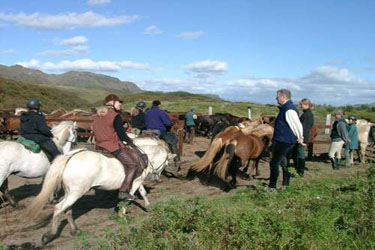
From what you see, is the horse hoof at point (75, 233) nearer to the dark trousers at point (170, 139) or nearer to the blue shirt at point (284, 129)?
the blue shirt at point (284, 129)

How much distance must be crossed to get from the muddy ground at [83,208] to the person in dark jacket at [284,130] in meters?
0.58

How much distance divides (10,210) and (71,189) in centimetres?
224

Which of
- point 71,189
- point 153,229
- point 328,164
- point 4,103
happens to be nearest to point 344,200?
point 153,229

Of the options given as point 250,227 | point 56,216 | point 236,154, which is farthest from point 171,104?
point 250,227

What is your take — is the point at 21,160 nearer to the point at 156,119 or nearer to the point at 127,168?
the point at 127,168

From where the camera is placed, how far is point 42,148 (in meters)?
7.73

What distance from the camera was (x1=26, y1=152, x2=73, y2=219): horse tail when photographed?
571 cm

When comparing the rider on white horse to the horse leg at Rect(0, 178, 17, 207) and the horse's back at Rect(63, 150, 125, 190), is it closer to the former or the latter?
the horse's back at Rect(63, 150, 125, 190)

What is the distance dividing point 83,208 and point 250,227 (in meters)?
4.04

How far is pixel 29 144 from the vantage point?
748cm

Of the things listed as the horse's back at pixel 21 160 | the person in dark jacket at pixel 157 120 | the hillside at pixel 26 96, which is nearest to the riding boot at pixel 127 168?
the horse's back at pixel 21 160

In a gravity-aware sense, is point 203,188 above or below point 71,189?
below

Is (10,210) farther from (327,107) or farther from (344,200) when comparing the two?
(327,107)

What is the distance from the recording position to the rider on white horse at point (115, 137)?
655 centimetres
